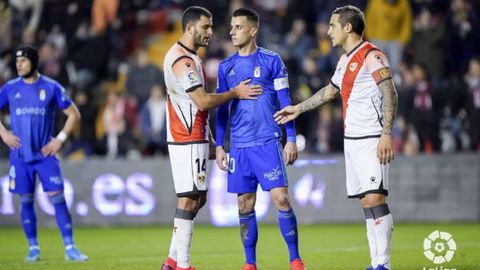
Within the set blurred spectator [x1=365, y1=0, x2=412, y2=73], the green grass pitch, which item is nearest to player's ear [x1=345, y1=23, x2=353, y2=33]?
the green grass pitch

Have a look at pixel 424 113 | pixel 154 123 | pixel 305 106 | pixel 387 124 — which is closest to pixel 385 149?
pixel 387 124

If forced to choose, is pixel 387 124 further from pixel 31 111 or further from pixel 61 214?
pixel 31 111

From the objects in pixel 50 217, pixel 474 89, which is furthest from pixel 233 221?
pixel 474 89

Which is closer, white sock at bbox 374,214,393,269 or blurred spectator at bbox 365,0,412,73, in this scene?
white sock at bbox 374,214,393,269

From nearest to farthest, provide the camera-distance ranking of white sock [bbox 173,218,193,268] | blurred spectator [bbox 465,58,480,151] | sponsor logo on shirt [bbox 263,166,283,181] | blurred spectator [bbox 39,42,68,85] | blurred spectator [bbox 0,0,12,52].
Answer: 1. white sock [bbox 173,218,193,268]
2. sponsor logo on shirt [bbox 263,166,283,181]
3. blurred spectator [bbox 465,58,480,151]
4. blurred spectator [bbox 39,42,68,85]
5. blurred spectator [bbox 0,0,12,52]

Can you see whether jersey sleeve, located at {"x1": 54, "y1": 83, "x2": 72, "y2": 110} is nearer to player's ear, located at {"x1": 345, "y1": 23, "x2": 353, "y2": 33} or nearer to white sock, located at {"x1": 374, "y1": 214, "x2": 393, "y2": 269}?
player's ear, located at {"x1": 345, "y1": 23, "x2": 353, "y2": 33}

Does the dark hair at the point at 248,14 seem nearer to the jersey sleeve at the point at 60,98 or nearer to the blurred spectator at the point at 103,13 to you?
the jersey sleeve at the point at 60,98

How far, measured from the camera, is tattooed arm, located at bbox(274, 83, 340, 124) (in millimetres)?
10977

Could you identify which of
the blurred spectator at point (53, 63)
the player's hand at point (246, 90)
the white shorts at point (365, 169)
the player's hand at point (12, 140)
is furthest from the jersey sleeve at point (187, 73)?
the blurred spectator at point (53, 63)

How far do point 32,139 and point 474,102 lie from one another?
9.20 metres

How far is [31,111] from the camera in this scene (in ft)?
45.8

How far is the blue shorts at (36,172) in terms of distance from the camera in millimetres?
13938

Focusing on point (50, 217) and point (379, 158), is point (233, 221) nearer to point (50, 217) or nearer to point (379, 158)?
point (50, 217)

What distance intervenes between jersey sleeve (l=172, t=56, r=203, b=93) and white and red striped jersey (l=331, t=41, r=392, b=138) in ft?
4.89
